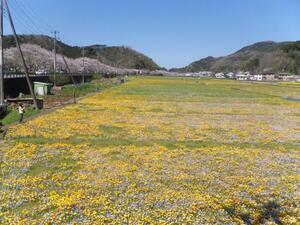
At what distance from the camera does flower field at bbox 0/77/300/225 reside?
30.9ft

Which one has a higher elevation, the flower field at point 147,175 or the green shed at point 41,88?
the green shed at point 41,88

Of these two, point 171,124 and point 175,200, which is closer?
point 175,200

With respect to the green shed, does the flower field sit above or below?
below

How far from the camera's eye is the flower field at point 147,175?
9406mm

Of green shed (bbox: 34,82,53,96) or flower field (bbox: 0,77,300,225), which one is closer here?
flower field (bbox: 0,77,300,225)

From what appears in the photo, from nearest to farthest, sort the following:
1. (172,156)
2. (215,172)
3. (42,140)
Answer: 1. (215,172)
2. (172,156)
3. (42,140)

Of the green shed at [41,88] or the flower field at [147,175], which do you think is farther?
the green shed at [41,88]

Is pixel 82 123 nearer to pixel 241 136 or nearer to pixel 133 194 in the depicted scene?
pixel 241 136

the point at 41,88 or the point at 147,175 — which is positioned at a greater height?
the point at 41,88

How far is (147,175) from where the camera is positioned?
42.2 ft

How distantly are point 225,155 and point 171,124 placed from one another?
952 centimetres

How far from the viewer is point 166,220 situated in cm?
895

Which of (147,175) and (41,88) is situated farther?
(41,88)

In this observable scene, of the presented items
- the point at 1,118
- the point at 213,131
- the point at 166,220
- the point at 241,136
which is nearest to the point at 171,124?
the point at 213,131
